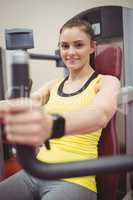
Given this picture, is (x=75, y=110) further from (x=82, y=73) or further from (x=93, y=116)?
(x=82, y=73)

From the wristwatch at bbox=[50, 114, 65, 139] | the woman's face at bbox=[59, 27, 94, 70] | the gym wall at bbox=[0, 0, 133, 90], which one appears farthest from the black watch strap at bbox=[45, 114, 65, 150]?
the gym wall at bbox=[0, 0, 133, 90]

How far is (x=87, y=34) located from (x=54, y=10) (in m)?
1.60

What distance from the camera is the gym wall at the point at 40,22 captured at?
2.74 metres

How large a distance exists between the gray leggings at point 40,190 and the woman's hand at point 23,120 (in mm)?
565

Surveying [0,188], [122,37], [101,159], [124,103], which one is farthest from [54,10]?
[101,159]

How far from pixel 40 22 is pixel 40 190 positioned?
1.97 m

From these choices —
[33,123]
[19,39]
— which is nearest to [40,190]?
[33,123]

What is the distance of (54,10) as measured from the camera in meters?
2.74

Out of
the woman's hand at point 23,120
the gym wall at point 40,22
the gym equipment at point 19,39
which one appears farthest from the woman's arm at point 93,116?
the gym wall at point 40,22

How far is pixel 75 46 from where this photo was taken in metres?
1.25

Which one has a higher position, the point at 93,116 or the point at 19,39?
the point at 19,39

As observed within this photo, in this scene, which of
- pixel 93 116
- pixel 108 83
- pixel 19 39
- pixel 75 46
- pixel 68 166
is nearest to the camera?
pixel 68 166

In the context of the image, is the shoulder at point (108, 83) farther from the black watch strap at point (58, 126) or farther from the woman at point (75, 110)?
the black watch strap at point (58, 126)

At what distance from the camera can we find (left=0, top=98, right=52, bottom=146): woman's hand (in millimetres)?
482
